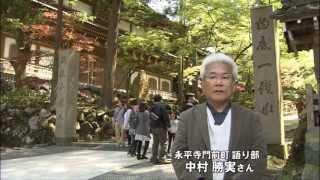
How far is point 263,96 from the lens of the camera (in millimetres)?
12594

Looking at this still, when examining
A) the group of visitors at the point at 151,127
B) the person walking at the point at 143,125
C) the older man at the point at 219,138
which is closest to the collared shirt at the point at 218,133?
the older man at the point at 219,138

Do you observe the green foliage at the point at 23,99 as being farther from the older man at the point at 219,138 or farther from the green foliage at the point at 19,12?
the older man at the point at 219,138

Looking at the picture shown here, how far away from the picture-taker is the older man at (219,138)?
9.68 ft

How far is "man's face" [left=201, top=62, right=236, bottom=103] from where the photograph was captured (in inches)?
118

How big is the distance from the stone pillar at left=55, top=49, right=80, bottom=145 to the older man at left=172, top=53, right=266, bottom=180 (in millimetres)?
14325

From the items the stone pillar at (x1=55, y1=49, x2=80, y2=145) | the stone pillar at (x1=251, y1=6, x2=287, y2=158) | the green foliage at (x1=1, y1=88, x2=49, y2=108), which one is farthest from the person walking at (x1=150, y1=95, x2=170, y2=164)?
the green foliage at (x1=1, y1=88, x2=49, y2=108)

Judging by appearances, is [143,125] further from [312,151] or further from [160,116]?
[312,151]

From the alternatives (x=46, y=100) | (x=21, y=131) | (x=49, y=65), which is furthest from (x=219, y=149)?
(x=49, y=65)

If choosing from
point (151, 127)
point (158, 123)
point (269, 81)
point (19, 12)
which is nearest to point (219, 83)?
point (158, 123)

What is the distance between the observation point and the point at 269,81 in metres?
12.6

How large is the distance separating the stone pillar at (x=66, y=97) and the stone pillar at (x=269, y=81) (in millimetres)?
7260

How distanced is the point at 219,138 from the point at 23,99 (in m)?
16.8

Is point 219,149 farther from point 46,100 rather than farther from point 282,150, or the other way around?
point 46,100

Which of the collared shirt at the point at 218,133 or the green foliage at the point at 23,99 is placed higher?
the green foliage at the point at 23,99
